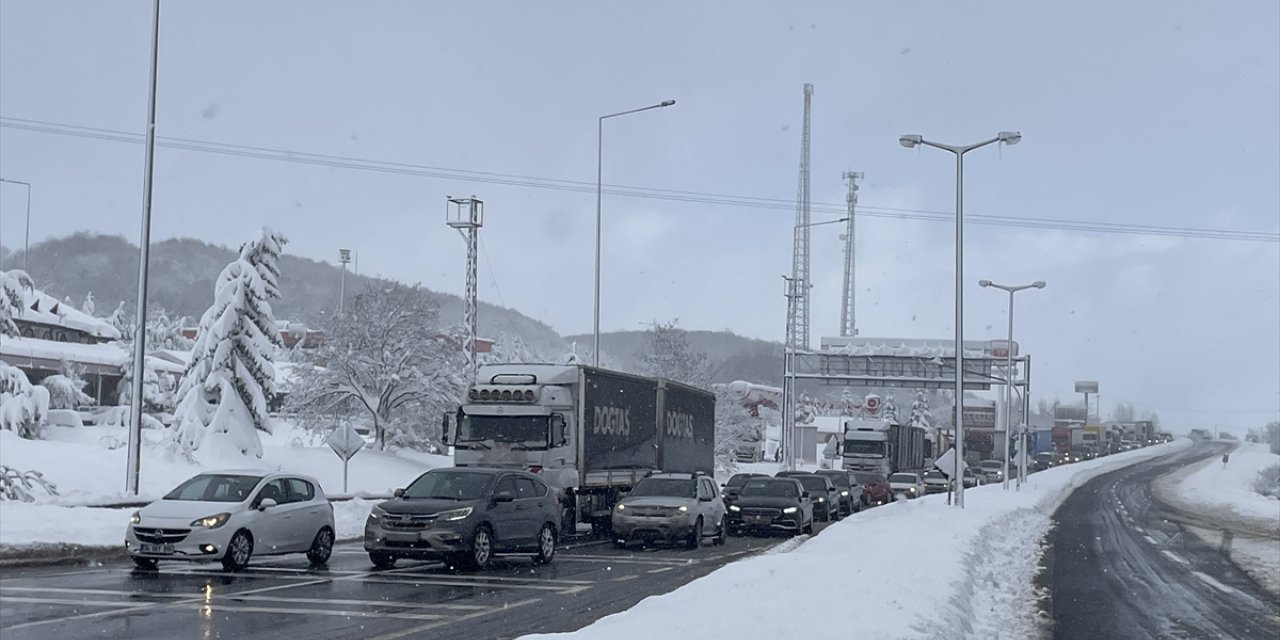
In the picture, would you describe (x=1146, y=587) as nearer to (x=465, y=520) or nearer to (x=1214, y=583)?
(x=1214, y=583)

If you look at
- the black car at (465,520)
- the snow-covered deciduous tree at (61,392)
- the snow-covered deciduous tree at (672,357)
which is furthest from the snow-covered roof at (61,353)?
the black car at (465,520)

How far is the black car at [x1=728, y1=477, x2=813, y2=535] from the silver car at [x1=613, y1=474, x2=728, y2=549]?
3.04 m

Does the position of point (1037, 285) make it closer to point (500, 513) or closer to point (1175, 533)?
point (1175, 533)

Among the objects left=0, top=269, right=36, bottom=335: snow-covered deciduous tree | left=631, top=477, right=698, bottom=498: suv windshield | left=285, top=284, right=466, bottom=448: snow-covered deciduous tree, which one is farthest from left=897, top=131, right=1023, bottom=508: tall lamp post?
left=0, top=269, right=36, bottom=335: snow-covered deciduous tree

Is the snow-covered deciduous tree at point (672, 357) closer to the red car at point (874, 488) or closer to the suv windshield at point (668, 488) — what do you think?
the red car at point (874, 488)

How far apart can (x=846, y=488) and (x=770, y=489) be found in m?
11.4

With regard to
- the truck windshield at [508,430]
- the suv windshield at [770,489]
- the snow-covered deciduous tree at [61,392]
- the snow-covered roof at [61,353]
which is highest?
the snow-covered roof at [61,353]

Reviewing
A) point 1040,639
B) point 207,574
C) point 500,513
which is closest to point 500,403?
point 500,513

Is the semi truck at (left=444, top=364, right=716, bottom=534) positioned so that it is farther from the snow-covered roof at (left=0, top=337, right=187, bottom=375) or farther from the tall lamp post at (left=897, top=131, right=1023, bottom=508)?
the snow-covered roof at (left=0, top=337, right=187, bottom=375)

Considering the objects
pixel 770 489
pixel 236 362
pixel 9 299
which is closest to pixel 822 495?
pixel 770 489

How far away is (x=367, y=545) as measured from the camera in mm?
19453

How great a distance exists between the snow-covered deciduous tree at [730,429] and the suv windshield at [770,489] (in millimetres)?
39758

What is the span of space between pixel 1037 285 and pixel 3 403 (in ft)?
144

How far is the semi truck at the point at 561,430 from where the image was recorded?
86.0ft
